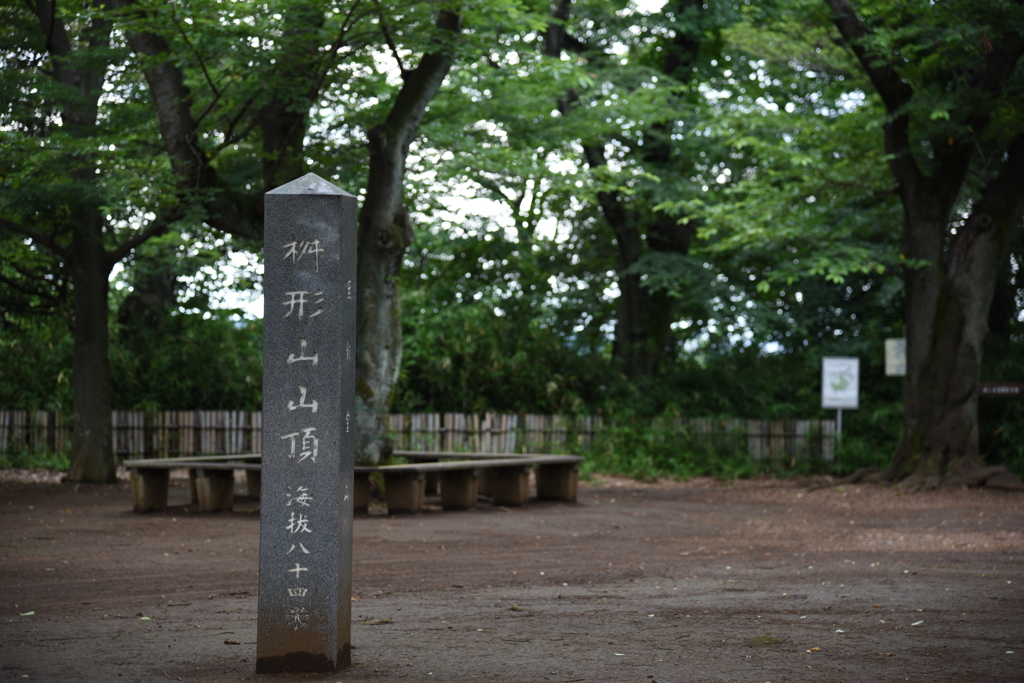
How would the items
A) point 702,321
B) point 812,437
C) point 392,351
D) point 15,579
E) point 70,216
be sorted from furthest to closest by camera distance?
point 702,321 < point 812,437 < point 70,216 < point 392,351 < point 15,579

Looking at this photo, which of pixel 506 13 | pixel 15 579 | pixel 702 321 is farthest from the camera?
pixel 702 321

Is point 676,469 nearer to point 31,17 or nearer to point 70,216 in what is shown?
point 70,216

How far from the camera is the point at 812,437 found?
16.1 metres

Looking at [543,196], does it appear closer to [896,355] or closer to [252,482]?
[896,355]

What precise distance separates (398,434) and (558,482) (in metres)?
4.50

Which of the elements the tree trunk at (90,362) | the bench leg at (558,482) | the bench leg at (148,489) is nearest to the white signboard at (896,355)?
the bench leg at (558,482)

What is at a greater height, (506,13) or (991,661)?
(506,13)

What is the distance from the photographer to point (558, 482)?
40.1ft

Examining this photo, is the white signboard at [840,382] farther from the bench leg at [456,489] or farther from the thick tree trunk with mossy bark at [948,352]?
the bench leg at [456,489]

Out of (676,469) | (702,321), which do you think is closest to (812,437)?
(676,469)

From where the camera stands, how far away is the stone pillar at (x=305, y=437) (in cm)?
427

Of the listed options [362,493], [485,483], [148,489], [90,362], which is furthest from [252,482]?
[90,362]

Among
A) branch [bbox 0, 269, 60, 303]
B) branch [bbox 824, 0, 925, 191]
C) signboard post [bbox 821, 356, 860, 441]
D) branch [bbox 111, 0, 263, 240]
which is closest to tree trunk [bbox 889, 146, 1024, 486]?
branch [bbox 824, 0, 925, 191]

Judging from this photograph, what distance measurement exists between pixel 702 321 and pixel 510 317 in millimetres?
4306
